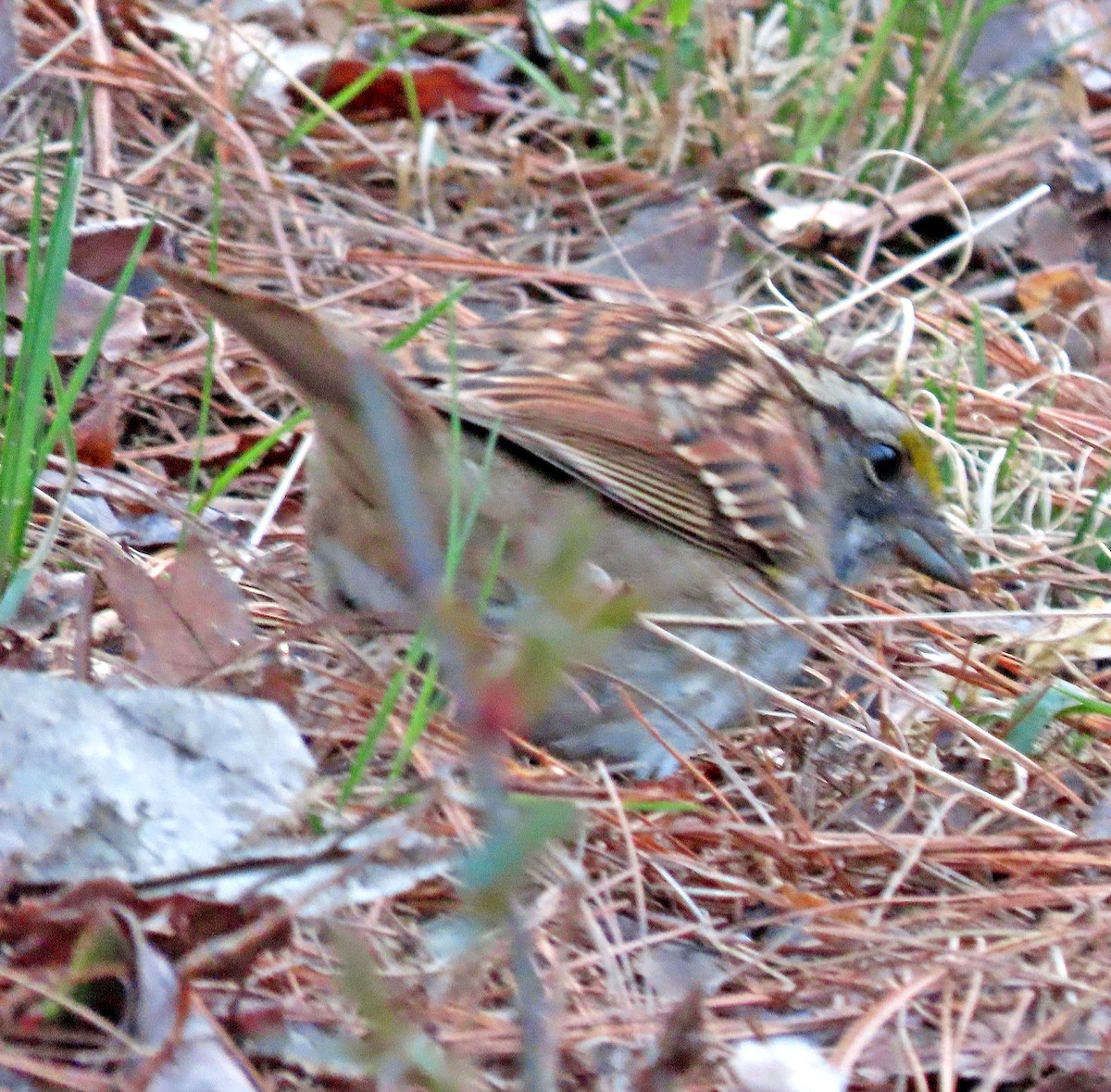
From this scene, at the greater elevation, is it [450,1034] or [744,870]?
[450,1034]

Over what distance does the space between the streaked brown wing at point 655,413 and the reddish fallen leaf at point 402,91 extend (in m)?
1.51

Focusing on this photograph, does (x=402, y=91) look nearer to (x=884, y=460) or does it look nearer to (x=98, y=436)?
(x=98, y=436)

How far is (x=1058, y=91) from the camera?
5004 mm

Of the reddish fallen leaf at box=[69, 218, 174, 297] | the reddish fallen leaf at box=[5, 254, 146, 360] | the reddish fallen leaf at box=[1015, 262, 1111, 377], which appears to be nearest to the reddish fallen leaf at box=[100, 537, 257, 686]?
the reddish fallen leaf at box=[5, 254, 146, 360]

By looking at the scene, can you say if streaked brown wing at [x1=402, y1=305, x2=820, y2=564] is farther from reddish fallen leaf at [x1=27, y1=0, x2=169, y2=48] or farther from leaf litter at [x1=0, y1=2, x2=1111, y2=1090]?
reddish fallen leaf at [x1=27, y1=0, x2=169, y2=48]

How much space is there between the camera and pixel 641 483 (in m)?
2.86

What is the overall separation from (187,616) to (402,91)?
247 centimetres

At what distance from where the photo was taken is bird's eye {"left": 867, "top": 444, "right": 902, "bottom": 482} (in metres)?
3.29

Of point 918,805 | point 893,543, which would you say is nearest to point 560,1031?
point 918,805

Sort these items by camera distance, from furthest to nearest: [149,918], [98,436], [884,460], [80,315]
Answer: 1. [80,315]
2. [884,460]
3. [98,436]
4. [149,918]

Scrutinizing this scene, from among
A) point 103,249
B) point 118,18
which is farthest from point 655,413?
point 118,18

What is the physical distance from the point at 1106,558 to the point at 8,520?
6.90 ft

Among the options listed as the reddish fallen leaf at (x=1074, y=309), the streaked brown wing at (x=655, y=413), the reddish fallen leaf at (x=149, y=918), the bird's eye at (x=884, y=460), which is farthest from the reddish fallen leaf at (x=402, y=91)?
the reddish fallen leaf at (x=149, y=918)

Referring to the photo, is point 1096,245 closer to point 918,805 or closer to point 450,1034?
point 918,805
